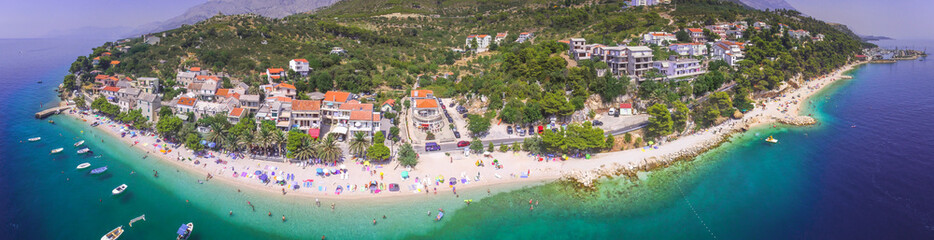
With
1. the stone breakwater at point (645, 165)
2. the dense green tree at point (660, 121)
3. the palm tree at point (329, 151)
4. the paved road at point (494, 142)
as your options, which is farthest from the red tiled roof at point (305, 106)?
the dense green tree at point (660, 121)

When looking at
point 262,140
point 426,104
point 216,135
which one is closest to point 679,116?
point 426,104

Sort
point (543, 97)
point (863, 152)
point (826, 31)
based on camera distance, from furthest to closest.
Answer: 1. point (826, 31)
2. point (543, 97)
3. point (863, 152)

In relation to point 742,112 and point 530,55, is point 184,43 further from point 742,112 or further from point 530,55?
point 742,112

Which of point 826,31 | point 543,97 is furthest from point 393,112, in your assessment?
point 826,31

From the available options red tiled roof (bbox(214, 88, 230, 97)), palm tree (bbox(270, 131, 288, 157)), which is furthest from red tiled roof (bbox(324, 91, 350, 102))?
red tiled roof (bbox(214, 88, 230, 97))

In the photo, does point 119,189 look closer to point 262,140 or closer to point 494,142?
point 262,140

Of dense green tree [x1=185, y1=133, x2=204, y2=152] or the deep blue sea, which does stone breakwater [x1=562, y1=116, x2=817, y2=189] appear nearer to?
the deep blue sea

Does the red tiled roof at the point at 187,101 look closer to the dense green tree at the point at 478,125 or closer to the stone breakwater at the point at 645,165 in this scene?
the dense green tree at the point at 478,125
